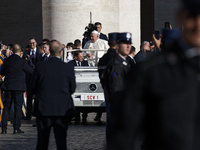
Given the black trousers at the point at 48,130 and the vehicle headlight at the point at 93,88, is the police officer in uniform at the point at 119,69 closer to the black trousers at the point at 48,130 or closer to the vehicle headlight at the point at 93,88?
the black trousers at the point at 48,130

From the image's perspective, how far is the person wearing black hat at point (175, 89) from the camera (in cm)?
243

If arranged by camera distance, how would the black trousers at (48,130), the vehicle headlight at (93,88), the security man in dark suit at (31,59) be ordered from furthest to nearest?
the security man in dark suit at (31,59), the vehicle headlight at (93,88), the black trousers at (48,130)

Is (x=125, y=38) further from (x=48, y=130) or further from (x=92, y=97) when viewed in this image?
(x=92, y=97)

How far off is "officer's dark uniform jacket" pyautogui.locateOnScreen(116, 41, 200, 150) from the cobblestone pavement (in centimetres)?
696

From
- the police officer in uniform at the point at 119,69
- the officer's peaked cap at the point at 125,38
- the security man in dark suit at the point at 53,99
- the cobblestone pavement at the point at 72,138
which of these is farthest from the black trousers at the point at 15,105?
the security man in dark suit at the point at 53,99

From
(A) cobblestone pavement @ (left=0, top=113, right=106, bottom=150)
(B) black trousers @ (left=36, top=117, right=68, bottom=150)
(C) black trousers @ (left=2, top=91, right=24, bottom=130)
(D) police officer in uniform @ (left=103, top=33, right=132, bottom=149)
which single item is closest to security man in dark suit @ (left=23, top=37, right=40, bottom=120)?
(A) cobblestone pavement @ (left=0, top=113, right=106, bottom=150)

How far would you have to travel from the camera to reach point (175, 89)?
2418mm

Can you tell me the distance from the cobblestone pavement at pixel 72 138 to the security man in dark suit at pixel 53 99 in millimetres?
2776

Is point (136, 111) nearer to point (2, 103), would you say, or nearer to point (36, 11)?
point (2, 103)

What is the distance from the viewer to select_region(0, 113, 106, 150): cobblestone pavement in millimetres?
9734

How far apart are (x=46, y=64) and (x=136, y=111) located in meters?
4.43

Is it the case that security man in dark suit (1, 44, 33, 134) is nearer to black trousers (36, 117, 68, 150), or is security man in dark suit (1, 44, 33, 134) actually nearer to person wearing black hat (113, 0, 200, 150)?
black trousers (36, 117, 68, 150)

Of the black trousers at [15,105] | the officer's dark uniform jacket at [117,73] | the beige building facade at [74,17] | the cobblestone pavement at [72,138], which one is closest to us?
the officer's dark uniform jacket at [117,73]

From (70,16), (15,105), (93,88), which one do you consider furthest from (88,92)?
(70,16)
